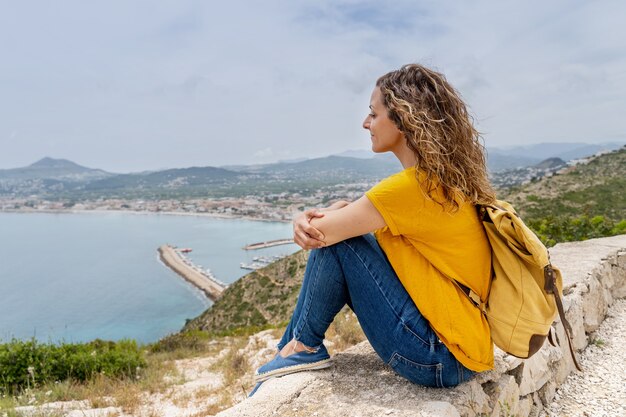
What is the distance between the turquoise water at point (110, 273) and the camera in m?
29.6

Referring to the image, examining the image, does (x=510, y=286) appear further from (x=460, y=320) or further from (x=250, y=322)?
(x=250, y=322)

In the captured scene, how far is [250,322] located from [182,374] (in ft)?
38.9

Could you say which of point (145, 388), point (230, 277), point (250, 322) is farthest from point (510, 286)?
point (230, 277)

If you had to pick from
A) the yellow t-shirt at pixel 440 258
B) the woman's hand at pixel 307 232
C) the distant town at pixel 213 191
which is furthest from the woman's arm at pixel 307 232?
the distant town at pixel 213 191

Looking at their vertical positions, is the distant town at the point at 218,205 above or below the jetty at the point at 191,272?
above

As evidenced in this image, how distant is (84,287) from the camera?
3903 centimetres

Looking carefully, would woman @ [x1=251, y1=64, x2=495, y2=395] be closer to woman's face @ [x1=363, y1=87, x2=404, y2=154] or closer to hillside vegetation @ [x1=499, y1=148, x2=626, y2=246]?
woman's face @ [x1=363, y1=87, x2=404, y2=154]

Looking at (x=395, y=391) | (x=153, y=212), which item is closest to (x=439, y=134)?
(x=395, y=391)

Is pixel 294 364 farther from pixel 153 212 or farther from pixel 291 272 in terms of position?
pixel 153 212

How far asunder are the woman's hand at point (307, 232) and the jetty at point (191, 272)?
29.4 meters

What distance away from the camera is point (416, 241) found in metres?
1.37

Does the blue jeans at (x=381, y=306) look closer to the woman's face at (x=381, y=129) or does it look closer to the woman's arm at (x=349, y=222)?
the woman's arm at (x=349, y=222)

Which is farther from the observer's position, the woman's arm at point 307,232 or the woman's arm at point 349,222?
the woman's arm at point 307,232

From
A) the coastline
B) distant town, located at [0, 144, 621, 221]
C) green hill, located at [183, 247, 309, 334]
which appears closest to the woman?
green hill, located at [183, 247, 309, 334]
